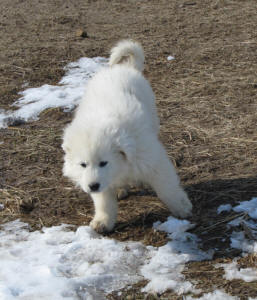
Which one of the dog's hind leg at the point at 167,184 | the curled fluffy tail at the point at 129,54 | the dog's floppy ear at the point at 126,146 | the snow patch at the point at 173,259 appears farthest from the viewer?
the curled fluffy tail at the point at 129,54

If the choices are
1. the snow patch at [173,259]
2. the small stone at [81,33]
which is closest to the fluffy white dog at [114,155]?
the snow patch at [173,259]

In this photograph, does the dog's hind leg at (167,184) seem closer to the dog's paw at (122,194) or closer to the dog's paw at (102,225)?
the dog's paw at (102,225)

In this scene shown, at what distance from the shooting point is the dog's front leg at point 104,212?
4.26 meters

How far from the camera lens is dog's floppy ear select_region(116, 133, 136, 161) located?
12.9ft

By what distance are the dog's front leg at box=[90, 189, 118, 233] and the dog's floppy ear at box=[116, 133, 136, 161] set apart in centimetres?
48

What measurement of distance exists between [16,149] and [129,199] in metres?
1.78

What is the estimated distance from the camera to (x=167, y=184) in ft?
13.7

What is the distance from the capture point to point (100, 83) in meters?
5.00

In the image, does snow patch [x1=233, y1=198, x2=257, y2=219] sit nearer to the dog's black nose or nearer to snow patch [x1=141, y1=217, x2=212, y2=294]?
snow patch [x1=141, y1=217, x2=212, y2=294]

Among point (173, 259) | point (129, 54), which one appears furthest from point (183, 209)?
point (129, 54)

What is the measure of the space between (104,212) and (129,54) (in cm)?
217

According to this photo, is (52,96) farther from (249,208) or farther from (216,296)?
(216,296)

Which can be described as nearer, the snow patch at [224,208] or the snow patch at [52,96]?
the snow patch at [224,208]

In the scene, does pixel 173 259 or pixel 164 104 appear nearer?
pixel 173 259
